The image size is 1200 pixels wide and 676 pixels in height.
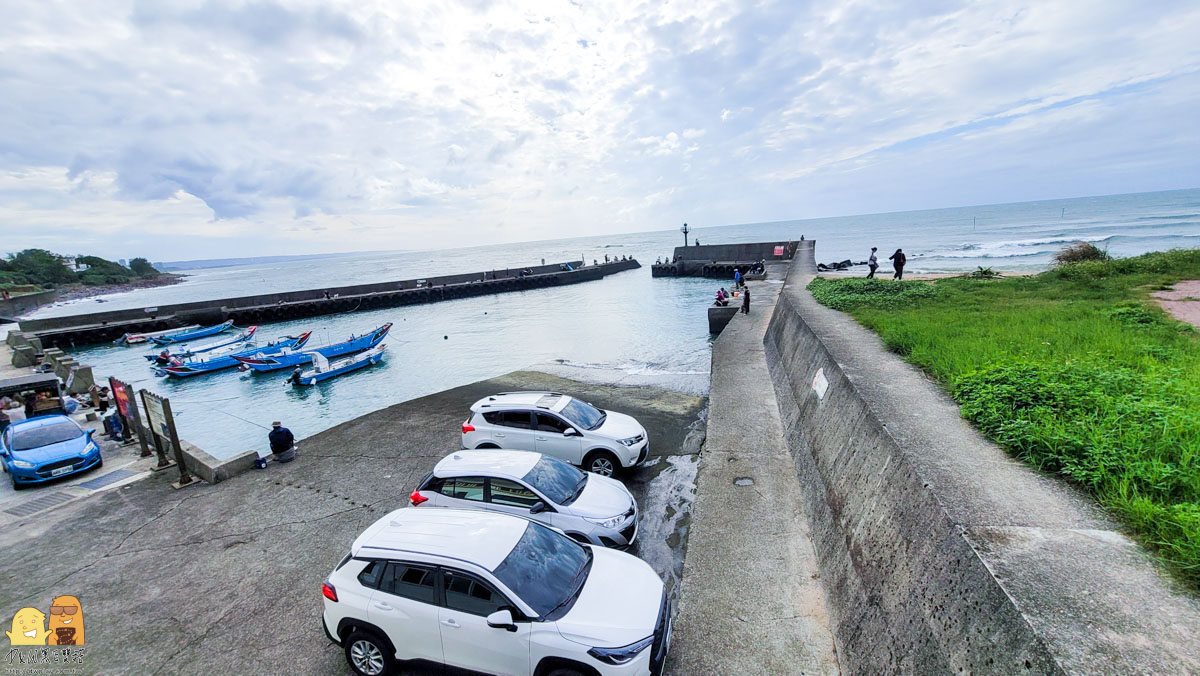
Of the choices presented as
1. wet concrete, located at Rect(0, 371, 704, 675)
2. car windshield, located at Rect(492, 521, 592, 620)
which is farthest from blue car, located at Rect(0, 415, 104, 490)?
car windshield, located at Rect(492, 521, 592, 620)

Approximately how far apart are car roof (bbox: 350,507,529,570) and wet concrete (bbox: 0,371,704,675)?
5.14 feet

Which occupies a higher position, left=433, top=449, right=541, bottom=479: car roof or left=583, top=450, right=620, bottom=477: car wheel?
left=433, top=449, right=541, bottom=479: car roof

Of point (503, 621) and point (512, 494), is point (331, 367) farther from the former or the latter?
point (503, 621)

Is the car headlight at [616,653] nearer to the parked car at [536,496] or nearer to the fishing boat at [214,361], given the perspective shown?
the parked car at [536,496]

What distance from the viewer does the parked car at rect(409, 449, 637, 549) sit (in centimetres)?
666

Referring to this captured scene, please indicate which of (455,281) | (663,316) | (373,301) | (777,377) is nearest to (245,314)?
(373,301)

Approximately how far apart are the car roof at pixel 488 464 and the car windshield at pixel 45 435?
1142cm

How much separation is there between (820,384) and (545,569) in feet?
21.9

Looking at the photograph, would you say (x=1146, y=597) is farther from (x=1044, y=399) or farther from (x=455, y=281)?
(x=455, y=281)

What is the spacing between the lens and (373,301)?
52.6 metres

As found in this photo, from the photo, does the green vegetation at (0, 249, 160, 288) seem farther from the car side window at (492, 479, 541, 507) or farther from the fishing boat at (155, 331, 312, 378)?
the car side window at (492, 479, 541, 507)

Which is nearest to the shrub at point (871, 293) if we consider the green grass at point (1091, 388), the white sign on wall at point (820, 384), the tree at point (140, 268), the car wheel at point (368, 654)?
the green grass at point (1091, 388)

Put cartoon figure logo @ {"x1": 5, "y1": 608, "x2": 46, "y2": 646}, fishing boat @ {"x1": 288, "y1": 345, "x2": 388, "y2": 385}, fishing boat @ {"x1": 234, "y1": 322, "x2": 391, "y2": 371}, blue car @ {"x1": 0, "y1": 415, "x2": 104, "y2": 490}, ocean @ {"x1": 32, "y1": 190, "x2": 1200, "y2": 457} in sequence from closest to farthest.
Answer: cartoon figure logo @ {"x1": 5, "y1": 608, "x2": 46, "y2": 646}, blue car @ {"x1": 0, "y1": 415, "x2": 104, "y2": 490}, ocean @ {"x1": 32, "y1": 190, "x2": 1200, "y2": 457}, fishing boat @ {"x1": 288, "y1": 345, "x2": 388, "y2": 385}, fishing boat @ {"x1": 234, "y1": 322, "x2": 391, "y2": 371}

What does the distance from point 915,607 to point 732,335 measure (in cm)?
1619
